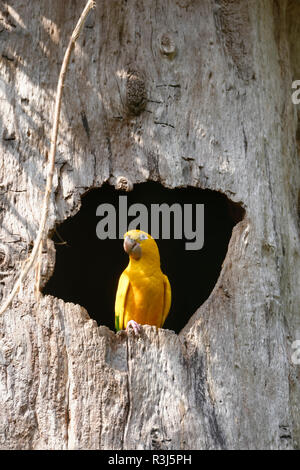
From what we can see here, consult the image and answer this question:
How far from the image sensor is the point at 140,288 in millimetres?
4785

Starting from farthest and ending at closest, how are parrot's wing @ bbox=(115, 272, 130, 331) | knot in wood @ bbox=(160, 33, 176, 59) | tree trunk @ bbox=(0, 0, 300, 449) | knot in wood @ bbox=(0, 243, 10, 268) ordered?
parrot's wing @ bbox=(115, 272, 130, 331)
knot in wood @ bbox=(160, 33, 176, 59)
knot in wood @ bbox=(0, 243, 10, 268)
tree trunk @ bbox=(0, 0, 300, 449)

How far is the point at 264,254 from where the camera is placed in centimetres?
404

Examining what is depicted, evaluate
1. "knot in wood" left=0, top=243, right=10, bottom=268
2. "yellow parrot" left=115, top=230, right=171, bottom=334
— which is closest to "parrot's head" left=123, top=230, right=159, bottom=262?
"yellow parrot" left=115, top=230, right=171, bottom=334

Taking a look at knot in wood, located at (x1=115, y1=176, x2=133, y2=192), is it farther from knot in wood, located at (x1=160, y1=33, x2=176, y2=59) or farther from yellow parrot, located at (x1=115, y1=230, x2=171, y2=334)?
knot in wood, located at (x1=160, y1=33, x2=176, y2=59)

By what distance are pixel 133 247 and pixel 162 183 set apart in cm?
88

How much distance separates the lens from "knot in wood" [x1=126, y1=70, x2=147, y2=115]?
13.6 feet

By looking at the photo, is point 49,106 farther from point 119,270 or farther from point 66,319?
point 119,270

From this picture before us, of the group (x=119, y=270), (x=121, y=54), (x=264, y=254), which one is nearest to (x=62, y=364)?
(x=264, y=254)

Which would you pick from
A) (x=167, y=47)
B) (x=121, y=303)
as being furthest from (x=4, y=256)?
(x=167, y=47)

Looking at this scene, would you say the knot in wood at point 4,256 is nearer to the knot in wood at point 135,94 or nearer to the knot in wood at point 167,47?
the knot in wood at point 135,94

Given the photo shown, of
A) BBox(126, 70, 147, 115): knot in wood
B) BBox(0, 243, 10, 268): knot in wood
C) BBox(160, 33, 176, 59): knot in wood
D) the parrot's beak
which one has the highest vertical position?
BBox(160, 33, 176, 59): knot in wood

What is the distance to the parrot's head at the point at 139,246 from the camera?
4.80 m

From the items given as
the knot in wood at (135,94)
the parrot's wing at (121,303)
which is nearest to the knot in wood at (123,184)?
the knot in wood at (135,94)
